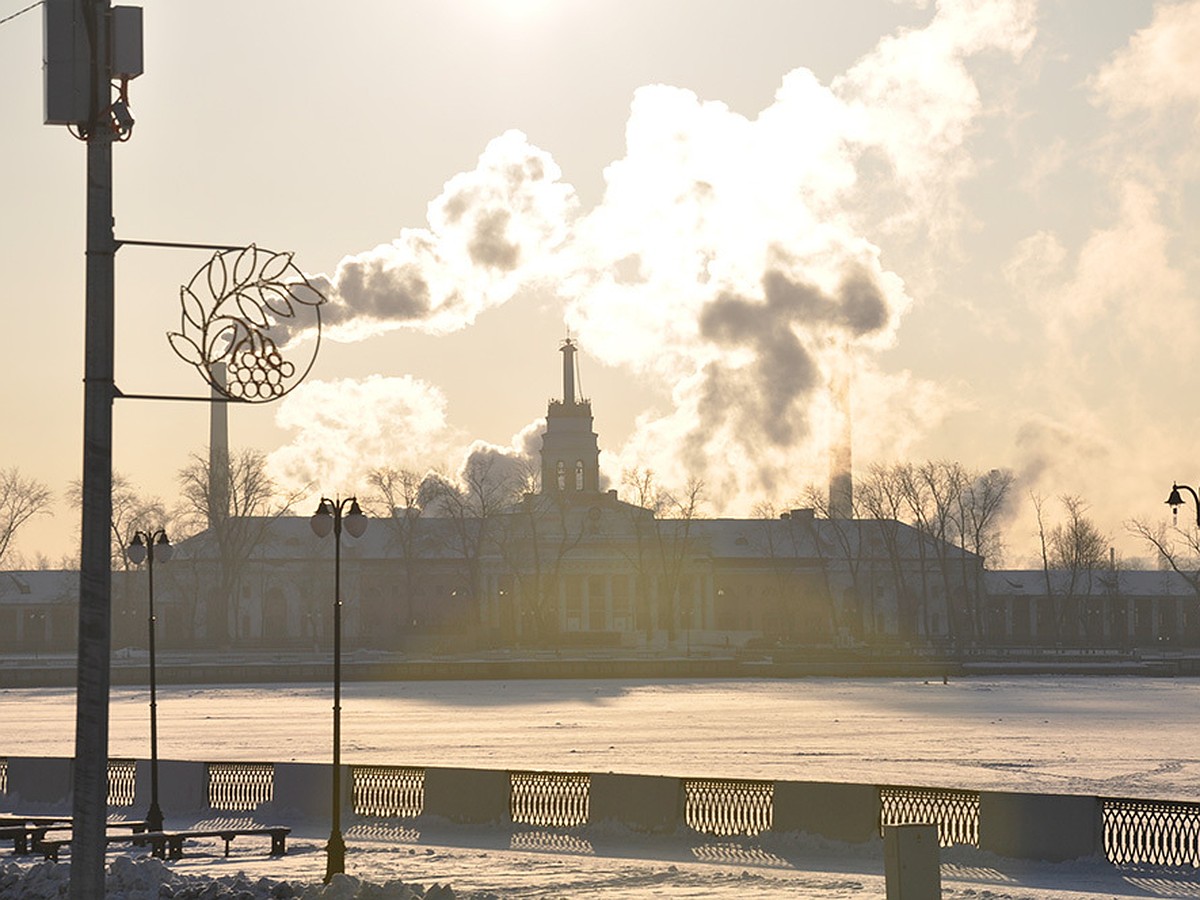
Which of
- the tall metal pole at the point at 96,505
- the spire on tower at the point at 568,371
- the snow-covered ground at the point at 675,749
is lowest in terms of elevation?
the snow-covered ground at the point at 675,749

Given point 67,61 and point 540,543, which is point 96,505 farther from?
point 540,543

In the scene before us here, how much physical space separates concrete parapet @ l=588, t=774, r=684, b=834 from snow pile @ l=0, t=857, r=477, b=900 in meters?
6.92

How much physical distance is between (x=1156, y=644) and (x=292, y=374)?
123144mm

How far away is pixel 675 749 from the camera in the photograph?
130 ft

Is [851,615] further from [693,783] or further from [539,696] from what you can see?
[693,783]

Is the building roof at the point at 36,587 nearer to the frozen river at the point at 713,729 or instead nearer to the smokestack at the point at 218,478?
the smokestack at the point at 218,478

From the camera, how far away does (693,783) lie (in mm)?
26000

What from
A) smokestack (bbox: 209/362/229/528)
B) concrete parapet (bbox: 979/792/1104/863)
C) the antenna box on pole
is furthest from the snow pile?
smokestack (bbox: 209/362/229/528)

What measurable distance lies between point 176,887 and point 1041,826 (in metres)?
11.2

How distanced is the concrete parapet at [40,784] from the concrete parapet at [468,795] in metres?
7.66

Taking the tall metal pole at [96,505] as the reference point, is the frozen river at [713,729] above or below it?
below

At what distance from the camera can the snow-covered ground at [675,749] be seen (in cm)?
2166

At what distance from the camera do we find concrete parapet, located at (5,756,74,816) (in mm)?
31484

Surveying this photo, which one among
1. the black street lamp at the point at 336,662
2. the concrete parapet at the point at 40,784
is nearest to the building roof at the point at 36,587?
the concrete parapet at the point at 40,784
